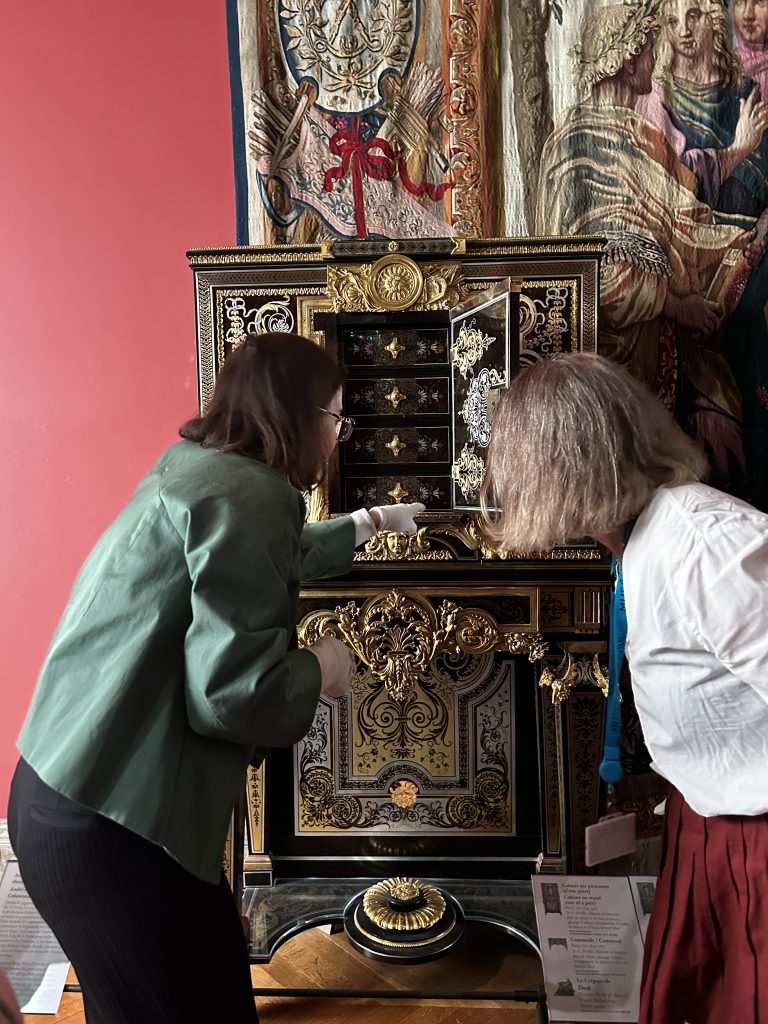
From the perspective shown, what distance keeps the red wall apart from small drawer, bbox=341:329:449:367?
73 centimetres

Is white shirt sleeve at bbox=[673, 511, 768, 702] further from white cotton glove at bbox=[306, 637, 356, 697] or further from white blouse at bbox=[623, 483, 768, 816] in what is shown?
white cotton glove at bbox=[306, 637, 356, 697]

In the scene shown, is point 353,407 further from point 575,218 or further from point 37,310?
point 37,310

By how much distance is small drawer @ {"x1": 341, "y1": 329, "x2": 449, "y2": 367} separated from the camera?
6.90 ft

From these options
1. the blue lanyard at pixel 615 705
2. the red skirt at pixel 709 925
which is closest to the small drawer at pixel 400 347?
the blue lanyard at pixel 615 705

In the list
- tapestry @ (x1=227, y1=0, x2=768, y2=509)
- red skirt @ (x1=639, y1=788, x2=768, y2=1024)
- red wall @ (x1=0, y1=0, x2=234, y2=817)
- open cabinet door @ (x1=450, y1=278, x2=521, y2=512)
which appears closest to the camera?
red skirt @ (x1=639, y1=788, x2=768, y2=1024)

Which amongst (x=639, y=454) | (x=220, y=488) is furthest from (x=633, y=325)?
(x=220, y=488)

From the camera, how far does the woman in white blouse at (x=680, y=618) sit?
3.60 ft

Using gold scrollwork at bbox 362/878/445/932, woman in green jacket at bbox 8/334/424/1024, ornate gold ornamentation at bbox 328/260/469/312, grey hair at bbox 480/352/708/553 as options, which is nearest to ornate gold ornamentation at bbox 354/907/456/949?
gold scrollwork at bbox 362/878/445/932

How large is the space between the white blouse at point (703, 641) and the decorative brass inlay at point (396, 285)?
1003 mm

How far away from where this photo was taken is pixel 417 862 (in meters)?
2.63

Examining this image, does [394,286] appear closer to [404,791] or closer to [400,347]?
[400,347]

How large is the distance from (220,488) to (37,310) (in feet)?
5.95

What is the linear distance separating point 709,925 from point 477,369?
4.19 feet

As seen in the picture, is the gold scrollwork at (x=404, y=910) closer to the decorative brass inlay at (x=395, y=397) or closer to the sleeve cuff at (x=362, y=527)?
the sleeve cuff at (x=362, y=527)
